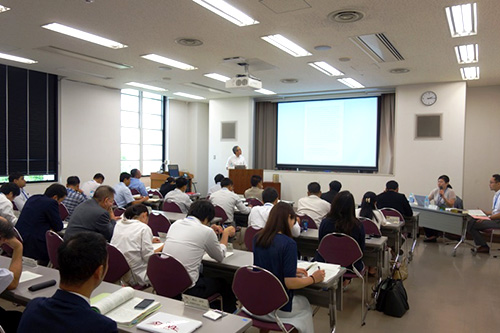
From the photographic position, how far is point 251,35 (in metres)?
5.38

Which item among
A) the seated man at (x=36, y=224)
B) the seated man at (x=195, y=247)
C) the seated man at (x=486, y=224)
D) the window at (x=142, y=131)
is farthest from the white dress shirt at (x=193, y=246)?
the window at (x=142, y=131)

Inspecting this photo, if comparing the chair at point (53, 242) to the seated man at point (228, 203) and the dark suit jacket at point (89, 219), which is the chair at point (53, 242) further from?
the seated man at point (228, 203)

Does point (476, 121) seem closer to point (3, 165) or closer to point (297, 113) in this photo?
point (297, 113)

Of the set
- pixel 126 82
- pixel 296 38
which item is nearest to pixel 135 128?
pixel 126 82

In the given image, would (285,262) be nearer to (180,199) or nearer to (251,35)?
(251,35)

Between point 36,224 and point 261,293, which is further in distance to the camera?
point 36,224

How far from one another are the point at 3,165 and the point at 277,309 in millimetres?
7819

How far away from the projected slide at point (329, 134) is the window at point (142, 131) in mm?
4059

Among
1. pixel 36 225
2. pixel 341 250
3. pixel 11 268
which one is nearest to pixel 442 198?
pixel 341 250

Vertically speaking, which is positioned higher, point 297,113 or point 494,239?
point 297,113

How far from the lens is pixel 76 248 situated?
1546 millimetres

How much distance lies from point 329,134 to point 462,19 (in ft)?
19.8

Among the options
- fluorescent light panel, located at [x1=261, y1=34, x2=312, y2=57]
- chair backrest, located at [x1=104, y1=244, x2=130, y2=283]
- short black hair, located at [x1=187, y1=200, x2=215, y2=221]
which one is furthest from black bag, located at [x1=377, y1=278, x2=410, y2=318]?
fluorescent light panel, located at [x1=261, y1=34, x2=312, y2=57]

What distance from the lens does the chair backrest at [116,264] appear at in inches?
118
